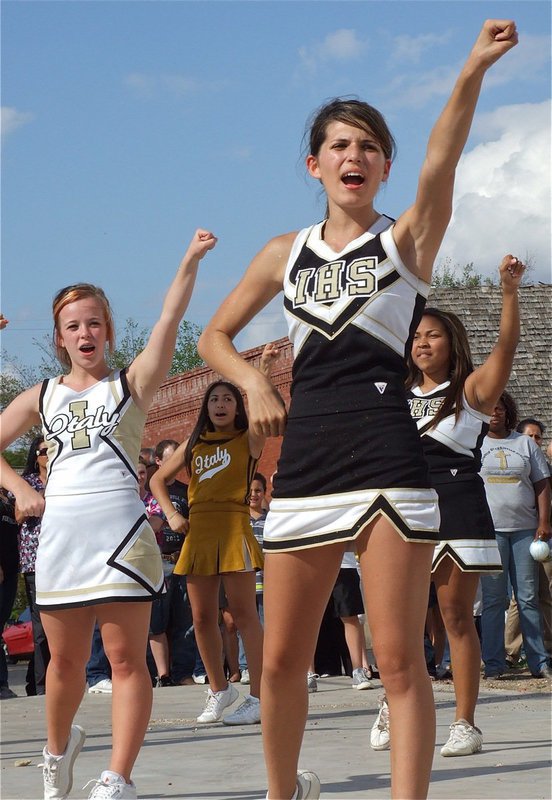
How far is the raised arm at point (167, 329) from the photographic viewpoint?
496 centimetres

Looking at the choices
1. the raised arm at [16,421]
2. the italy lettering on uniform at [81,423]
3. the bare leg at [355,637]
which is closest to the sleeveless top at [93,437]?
the italy lettering on uniform at [81,423]

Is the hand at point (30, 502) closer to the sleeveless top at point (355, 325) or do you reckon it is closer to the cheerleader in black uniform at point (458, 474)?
the sleeveless top at point (355, 325)

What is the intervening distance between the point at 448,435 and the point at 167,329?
1.91m

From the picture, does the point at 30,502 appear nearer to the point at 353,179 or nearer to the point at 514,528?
the point at 353,179

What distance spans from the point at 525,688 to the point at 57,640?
5.57 meters

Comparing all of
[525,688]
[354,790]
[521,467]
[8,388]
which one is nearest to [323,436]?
[354,790]

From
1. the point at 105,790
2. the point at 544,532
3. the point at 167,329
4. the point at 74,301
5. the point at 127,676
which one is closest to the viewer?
the point at 105,790

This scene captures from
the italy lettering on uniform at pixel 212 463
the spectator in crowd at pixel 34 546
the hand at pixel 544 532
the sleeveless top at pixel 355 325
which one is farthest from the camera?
the hand at pixel 544 532

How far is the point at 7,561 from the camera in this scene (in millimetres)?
10648

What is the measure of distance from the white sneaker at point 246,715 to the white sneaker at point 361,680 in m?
2.24

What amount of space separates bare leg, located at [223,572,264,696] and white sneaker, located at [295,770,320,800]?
3.69 meters

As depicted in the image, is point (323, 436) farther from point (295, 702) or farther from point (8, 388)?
point (8, 388)

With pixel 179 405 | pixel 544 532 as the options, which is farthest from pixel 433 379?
pixel 179 405

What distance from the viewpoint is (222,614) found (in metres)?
12.0
